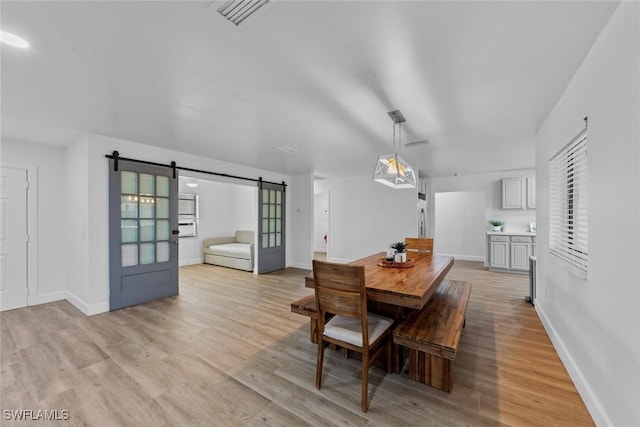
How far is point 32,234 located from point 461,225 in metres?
9.17

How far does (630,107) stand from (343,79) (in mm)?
1626

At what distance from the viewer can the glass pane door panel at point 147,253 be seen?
151 inches

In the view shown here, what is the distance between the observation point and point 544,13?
1.40 m

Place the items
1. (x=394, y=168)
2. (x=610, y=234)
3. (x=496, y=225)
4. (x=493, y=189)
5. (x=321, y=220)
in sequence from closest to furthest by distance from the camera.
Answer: (x=610, y=234) < (x=394, y=168) < (x=496, y=225) < (x=493, y=189) < (x=321, y=220)

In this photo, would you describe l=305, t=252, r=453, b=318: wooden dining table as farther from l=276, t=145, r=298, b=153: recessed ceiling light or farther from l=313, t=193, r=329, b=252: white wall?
l=313, t=193, r=329, b=252: white wall

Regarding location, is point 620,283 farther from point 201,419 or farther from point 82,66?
point 82,66

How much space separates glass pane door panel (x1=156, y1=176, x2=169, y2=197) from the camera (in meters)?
4.01

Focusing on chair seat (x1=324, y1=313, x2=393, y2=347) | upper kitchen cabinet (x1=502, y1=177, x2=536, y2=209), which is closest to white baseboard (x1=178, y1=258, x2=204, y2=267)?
chair seat (x1=324, y1=313, x2=393, y2=347)

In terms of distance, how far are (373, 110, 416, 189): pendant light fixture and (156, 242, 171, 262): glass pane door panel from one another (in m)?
3.37

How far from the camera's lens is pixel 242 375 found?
2.10 meters

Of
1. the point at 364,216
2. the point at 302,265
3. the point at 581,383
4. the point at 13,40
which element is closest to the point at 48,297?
the point at 13,40

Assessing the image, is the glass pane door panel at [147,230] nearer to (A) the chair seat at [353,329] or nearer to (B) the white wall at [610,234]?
(A) the chair seat at [353,329]

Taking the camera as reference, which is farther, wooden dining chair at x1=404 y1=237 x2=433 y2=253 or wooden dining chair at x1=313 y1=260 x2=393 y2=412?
wooden dining chair at x1=404 y1=237 x2=433 y2=253

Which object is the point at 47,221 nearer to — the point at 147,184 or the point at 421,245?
the point at 147,184
